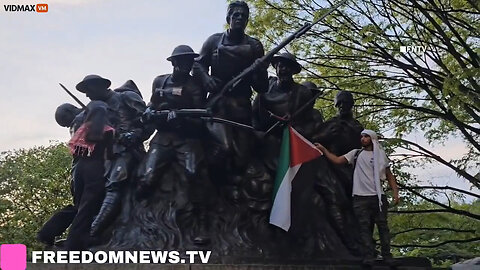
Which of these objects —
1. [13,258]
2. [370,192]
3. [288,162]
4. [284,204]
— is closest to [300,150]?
[288,162]

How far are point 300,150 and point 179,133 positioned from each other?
4.42 feet

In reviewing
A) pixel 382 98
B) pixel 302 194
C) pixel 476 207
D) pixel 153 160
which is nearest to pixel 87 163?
pixel 153 160

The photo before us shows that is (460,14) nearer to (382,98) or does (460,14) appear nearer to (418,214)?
(382,98)

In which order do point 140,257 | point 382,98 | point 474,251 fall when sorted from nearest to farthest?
point 140,257, point 382,98, point 474,251

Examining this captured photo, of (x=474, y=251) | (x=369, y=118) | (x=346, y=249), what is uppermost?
(x=369, y=118)

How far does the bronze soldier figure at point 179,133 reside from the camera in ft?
21.9

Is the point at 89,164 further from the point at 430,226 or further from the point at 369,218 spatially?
the point at 430,226

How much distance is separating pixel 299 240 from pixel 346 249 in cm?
53

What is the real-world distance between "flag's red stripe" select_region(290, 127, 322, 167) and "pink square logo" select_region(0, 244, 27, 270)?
9.59 feet

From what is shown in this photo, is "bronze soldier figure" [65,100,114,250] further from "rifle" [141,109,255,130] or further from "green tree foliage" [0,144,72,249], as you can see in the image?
"green tree foliage" [0,144,72,249]

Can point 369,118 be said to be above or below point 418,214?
above

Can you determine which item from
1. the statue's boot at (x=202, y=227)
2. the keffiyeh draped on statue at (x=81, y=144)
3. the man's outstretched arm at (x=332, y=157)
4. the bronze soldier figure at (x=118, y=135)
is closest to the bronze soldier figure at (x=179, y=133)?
the statue's boot at (x=202, y=227)

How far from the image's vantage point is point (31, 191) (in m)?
20.6

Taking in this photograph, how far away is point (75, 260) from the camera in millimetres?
6320
